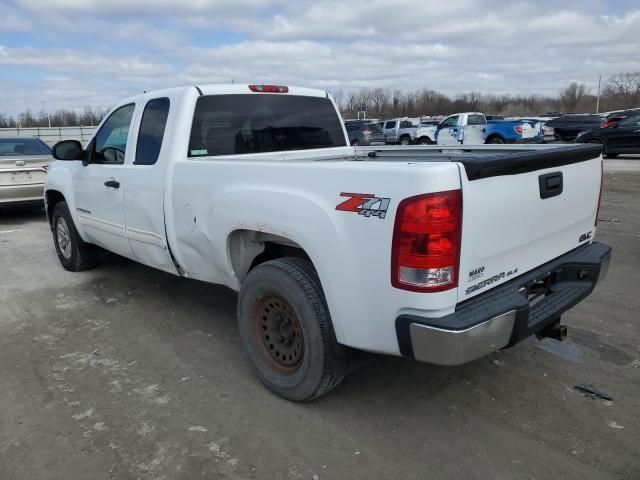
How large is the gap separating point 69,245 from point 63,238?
0.22 metres

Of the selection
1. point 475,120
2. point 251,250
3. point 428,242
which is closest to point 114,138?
point 251,250

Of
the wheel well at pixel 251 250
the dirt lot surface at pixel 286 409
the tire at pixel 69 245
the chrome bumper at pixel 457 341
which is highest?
the wheel well at pixel 251 250

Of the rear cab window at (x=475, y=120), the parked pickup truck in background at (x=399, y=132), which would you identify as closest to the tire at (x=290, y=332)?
the rear cab window at (x=475, y=120)

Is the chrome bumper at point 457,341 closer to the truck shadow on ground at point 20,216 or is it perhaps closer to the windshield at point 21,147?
the truck shadow on ground at point 20,216

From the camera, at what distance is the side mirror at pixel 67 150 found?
515 centimetres

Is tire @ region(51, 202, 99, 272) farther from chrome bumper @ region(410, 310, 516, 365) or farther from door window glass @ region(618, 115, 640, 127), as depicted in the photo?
door window glass @ region(618, 115, 640, 127)

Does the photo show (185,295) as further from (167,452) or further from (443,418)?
(443,418)

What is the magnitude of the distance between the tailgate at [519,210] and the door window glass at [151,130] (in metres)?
2.61

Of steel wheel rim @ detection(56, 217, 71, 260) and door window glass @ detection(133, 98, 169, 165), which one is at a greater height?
door window glass @ detection(133, 98, 169, 165)

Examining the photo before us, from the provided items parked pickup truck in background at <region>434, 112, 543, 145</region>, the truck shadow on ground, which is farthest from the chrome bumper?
parked pickup truck in background at <region>434, 112, 543, 145</region>

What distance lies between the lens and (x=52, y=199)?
633cm

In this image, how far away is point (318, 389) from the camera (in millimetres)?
3039

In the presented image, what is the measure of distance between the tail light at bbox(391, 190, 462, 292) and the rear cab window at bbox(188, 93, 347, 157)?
212 cm

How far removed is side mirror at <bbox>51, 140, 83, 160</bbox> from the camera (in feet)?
16.9
